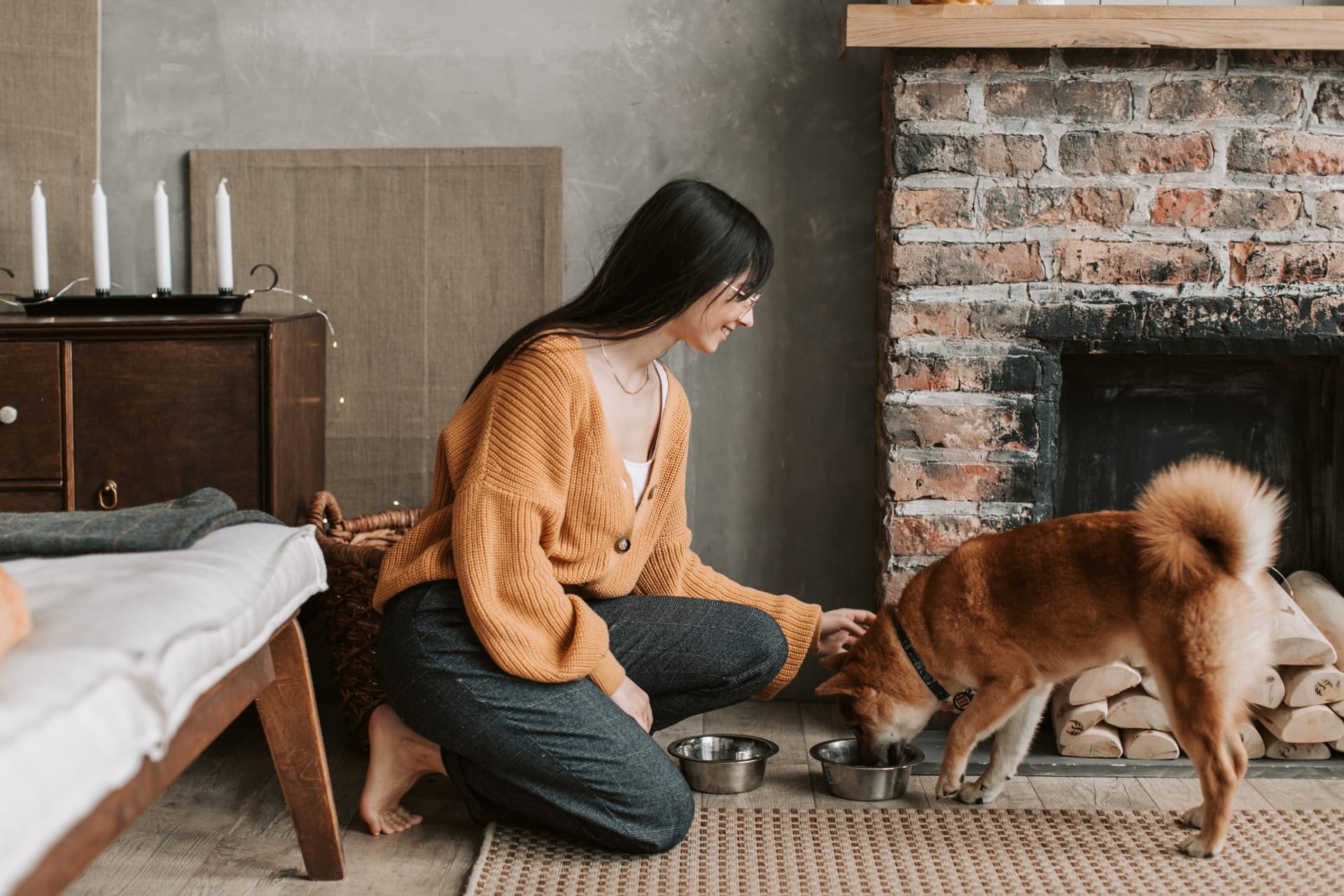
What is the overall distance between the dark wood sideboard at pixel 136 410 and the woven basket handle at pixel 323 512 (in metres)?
0.15

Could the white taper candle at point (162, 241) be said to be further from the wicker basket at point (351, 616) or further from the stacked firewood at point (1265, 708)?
the stacked firewood at point (1265, 708)

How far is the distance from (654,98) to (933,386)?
0.88m

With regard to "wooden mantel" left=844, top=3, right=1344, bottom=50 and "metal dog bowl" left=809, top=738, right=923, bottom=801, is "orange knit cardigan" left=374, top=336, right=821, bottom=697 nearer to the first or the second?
"metal dog bowl" left=809, top=738, right=923, bottom=801

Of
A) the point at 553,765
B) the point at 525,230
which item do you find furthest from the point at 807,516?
the point at 553,765

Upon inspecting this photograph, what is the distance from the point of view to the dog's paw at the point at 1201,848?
5.97ft

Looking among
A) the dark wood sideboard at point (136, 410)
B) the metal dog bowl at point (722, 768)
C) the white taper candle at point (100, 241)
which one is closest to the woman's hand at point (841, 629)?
the metal dog bowl at point (722, 768)

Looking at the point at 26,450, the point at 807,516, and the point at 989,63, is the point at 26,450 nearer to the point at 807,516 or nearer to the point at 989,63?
the point at 807,516

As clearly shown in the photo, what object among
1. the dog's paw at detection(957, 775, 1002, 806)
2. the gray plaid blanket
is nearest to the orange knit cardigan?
the gray plaid blanket

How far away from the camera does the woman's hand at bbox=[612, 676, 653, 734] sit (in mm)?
1884

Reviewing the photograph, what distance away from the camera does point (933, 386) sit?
2357 millimetres

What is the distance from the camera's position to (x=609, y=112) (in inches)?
102

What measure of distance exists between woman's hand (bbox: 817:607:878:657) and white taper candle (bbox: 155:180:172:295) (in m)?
1.45

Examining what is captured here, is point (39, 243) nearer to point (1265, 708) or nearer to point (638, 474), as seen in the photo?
point (638, 474)

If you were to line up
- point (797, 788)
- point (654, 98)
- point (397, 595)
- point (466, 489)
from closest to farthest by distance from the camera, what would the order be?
point (466, 489) < point (397, 595) < point (797, 788) < point (654, 98)
